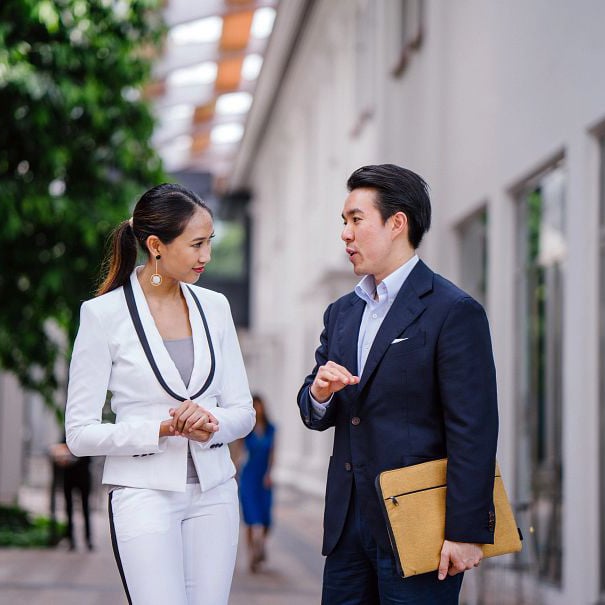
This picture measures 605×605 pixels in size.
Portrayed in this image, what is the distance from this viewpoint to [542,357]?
9.58 meters

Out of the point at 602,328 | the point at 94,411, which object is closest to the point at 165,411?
the point at 94,411

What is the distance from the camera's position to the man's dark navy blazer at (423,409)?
333 centimetres

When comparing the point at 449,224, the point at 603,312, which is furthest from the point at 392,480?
the point at 449,224

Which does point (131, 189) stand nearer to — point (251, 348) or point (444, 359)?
point (444, 359)

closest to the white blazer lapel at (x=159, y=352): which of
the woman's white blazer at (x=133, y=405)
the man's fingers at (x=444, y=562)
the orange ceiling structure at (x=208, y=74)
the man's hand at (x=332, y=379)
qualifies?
the woman's white blazer at (x=133, y=405)

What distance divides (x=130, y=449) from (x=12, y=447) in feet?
56.3

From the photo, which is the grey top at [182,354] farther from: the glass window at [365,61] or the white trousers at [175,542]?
the glass window at [365,61]

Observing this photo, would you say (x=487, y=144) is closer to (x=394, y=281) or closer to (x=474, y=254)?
(x=474, y=254)

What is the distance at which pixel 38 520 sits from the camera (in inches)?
642

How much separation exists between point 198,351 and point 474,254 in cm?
854

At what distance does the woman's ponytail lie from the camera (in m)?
3.73

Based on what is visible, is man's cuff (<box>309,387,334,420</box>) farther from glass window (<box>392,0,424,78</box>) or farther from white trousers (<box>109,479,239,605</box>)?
glass window (<box>392,0,424,78</box>)

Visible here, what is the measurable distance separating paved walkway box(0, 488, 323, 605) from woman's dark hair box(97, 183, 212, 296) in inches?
230

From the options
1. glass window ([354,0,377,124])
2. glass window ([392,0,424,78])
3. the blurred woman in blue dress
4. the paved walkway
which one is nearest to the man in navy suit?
the paved walkway
